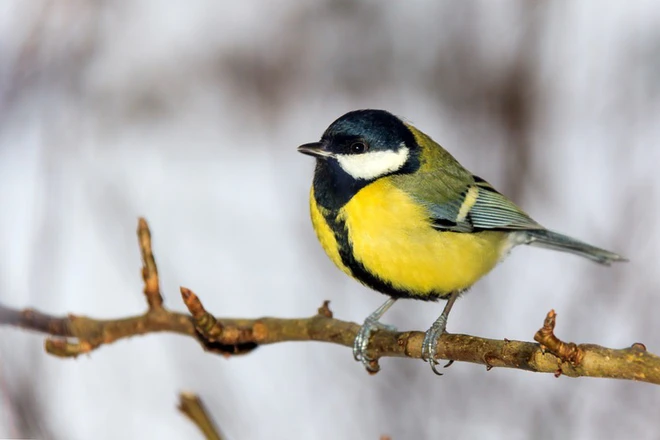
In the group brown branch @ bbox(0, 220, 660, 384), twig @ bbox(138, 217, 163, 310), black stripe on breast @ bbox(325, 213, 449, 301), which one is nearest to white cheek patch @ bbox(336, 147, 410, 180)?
black stripe on breast @ bbox(325, 213, 449, 301)

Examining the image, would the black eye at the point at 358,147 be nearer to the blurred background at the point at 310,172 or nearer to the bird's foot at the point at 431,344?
the bird's foot at the point at 431,344

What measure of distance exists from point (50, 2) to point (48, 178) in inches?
19.5

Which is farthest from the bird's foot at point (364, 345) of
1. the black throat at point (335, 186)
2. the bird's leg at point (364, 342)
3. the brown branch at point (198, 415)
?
the brown branch at point (198, 415)

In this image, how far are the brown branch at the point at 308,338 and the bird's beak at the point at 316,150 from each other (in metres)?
0.38

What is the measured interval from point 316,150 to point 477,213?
53 centimetres

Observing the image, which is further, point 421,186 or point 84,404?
point 84,404

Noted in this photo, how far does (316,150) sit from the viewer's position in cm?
181

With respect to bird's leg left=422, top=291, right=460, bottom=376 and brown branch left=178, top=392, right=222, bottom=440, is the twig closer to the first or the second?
brown branch left=178, top=392, right=222, bottom=440

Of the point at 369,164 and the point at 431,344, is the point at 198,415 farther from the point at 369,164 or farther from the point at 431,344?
the point at 369,164

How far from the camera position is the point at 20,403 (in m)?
1.13

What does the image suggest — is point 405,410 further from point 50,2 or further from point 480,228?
point 50,2

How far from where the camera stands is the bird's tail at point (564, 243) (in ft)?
7.06

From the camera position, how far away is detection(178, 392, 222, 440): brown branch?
1.21m

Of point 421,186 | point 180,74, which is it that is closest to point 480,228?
point 421,186
